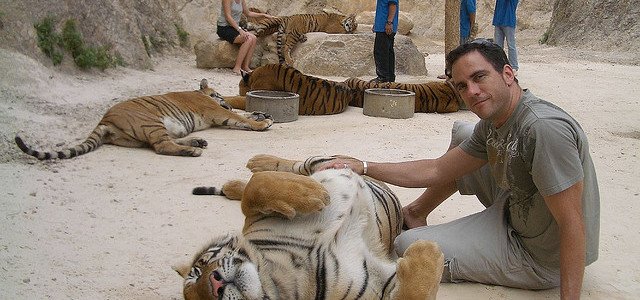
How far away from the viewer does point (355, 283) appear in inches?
92.4

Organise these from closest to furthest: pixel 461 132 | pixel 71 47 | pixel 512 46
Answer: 1. pixel 461 132
2. pixel 71 47
3. pixel 512 46

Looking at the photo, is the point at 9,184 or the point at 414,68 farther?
the point at 414,68

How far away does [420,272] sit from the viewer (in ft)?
7.60

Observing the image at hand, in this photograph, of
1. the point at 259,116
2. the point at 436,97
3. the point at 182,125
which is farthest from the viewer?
the point at 436,97

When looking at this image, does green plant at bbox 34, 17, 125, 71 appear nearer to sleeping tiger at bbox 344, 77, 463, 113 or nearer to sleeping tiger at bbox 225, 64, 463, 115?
sleeping tiger at bbox 225, 64, 463, 115

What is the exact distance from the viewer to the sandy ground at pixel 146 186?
9.66ft

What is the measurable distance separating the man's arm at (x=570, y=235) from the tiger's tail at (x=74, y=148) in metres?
3.55

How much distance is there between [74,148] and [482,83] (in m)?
3.43

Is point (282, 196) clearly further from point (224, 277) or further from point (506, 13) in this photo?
point (506, 13)

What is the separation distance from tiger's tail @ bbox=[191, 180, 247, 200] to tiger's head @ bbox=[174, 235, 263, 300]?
5.43 ft

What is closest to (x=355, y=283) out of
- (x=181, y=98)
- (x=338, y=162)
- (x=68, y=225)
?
(x=338, y=162)

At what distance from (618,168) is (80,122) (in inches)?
187

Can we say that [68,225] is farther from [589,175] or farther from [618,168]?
[618,168]

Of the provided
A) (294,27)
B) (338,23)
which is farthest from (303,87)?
(338,23)
